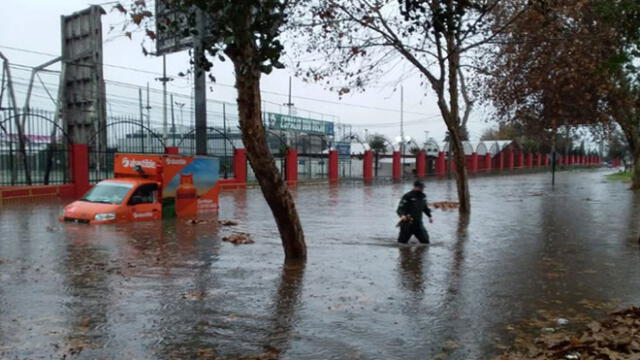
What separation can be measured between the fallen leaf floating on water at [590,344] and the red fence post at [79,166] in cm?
2028

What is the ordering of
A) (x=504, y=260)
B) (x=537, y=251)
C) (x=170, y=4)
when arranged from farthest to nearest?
(x=537, y=251) → (x=504, y=260) → (x=170, y=4)

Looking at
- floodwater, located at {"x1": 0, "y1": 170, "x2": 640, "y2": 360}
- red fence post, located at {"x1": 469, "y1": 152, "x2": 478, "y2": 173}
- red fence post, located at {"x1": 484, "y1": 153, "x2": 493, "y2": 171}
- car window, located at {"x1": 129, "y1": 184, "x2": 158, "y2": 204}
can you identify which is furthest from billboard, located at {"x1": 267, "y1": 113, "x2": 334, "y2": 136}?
floodwater, located at {"x1": 0, "y1": 170, "x2": 640, "y2": 360}

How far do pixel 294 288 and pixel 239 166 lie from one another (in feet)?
76.3

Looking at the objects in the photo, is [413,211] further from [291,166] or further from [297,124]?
[297,124]

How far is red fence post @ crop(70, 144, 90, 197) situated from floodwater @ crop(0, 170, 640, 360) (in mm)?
8213

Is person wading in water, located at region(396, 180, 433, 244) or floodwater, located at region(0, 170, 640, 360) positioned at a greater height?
person wading in water, located at region(396, 180, 433, 244)

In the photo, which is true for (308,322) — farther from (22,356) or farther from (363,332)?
(22,356)

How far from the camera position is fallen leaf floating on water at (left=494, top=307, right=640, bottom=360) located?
5094 mm

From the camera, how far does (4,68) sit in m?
20.8

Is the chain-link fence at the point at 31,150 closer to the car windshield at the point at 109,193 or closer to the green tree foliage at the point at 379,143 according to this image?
the car windshield at the point at 109,193

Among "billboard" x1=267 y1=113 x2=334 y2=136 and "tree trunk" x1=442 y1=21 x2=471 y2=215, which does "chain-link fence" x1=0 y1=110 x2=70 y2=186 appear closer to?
"tree trunk" x1=442 y1=21 x2=471 y2=215

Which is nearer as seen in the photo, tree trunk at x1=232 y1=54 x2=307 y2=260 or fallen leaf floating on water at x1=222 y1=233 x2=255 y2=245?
tree trunk at x1=232 y1=54 x2=307 y2=260

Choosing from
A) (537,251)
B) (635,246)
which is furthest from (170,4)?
(635,246)

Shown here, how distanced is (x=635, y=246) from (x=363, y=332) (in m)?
7.80
